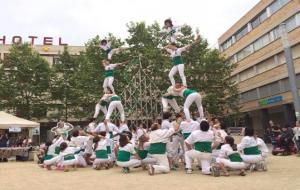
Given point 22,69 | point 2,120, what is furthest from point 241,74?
point 2,120

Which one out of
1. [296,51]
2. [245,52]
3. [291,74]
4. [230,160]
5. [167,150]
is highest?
[245,52]

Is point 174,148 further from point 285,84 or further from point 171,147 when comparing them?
point 285,84

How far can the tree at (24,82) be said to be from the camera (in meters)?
34.3

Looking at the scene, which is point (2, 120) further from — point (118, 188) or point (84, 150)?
point (118, 188)

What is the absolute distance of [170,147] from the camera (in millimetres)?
11945

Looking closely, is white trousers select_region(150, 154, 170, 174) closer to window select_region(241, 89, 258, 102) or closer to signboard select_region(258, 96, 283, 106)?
signboard select_region(258, 96, 283, 106)

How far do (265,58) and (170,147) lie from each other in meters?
29.2

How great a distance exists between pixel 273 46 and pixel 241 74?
8.98 meters

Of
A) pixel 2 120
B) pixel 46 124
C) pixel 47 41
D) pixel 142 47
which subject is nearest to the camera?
pixel 2 120

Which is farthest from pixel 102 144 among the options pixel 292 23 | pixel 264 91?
pixel 264 91

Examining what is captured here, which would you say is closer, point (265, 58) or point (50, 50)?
point (265, 58)

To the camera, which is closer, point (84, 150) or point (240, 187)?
point (240, 187)

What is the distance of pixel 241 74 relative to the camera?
4450 cm

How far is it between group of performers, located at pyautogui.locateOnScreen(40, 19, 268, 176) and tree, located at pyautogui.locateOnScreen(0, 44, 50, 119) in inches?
861
